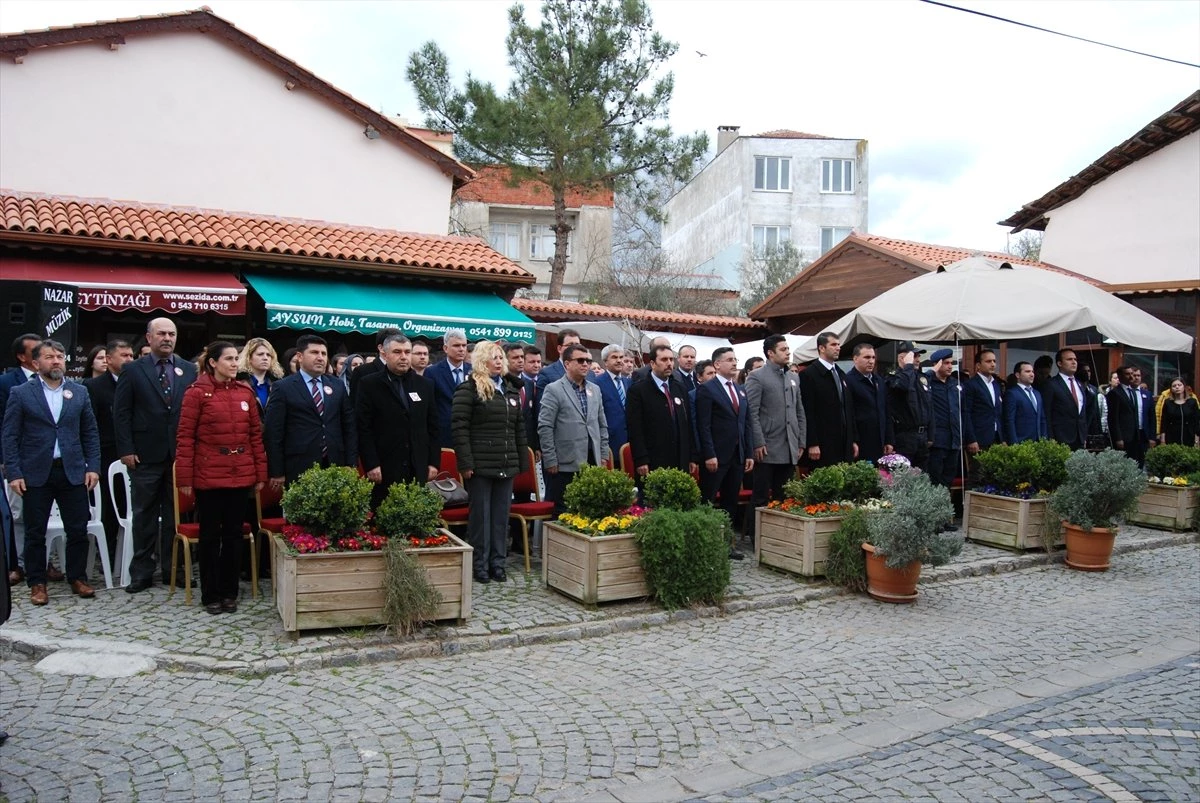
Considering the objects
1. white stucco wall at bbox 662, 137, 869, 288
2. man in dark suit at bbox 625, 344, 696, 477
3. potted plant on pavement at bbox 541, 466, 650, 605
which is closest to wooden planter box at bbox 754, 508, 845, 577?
man in dark suit at bbox 625, 344, 696, 477

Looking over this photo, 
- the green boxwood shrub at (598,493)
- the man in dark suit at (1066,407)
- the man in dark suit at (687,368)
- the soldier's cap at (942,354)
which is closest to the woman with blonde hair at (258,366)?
the green boxwood shrub at (598,493)

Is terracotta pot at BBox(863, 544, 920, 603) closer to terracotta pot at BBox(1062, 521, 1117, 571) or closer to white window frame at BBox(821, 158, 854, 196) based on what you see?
terracotta pot at BBox(1062, 521, 1117, 571)

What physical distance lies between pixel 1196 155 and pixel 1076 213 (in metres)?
3.22

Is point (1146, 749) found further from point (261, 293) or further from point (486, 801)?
point (261, 293)

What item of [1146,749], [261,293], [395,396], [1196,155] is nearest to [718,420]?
[395,396]

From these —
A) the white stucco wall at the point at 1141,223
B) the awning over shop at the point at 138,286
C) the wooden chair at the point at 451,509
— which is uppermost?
the white stucco wall at the point at 1141,223

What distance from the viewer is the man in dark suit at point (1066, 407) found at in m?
11.7

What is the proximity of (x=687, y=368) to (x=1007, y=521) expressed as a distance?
152 inches

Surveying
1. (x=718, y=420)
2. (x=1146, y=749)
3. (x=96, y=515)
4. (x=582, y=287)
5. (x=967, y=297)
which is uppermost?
(x=582, y=287)

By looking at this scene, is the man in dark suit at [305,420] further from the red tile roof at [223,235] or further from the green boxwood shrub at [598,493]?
the red tile roof at [223,235]

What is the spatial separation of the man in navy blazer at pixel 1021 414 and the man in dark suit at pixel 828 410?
3.07m

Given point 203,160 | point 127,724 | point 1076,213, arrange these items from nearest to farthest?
point 127,724, point 203,160, point 1076,213

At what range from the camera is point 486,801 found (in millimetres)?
3812

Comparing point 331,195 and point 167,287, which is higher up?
point 331,195
